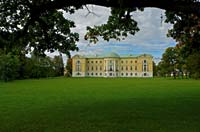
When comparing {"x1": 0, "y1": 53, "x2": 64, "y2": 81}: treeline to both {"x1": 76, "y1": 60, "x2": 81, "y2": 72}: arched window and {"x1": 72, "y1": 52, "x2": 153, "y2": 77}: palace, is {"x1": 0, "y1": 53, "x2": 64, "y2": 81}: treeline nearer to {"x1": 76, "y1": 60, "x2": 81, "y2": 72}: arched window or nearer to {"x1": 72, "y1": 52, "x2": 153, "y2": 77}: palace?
{"x1": 76, "y1": 60, "x2": 81, "y2": 72}: arched window

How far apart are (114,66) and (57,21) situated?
17690 cm

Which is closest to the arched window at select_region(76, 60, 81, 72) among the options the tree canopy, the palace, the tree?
the palace

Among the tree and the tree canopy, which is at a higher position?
the tree

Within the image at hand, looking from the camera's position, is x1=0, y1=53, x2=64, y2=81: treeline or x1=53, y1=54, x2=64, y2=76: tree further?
x1=53, y1=54, x2=64, y2=76: tree

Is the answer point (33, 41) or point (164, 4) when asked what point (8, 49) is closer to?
point (33, 41)

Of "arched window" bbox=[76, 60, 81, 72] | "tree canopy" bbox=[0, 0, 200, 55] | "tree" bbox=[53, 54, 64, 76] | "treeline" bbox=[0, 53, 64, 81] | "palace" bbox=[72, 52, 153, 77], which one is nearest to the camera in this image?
"tree canopy" bbox=[0, 0, 200, 55]

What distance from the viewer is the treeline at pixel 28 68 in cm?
8728

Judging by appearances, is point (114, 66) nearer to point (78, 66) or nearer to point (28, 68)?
point (78, 66)

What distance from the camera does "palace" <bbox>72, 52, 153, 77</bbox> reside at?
627ft

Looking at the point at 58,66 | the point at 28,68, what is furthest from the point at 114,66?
the point at 28,68

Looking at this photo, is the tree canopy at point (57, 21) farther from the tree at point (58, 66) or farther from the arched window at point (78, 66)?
the arched window at point (78, 66)

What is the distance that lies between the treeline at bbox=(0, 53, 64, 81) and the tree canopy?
30.1 metres

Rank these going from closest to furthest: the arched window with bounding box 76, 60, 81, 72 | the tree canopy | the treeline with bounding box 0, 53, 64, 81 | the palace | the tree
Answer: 1. the tree canopy
2. the treeline with bounding box 0, 53, 64, 81
3. the tree
4. the palace
5. the arched window with bounding box 76, 60, 81, 72

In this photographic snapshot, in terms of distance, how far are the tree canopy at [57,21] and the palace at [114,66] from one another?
169152 mm
